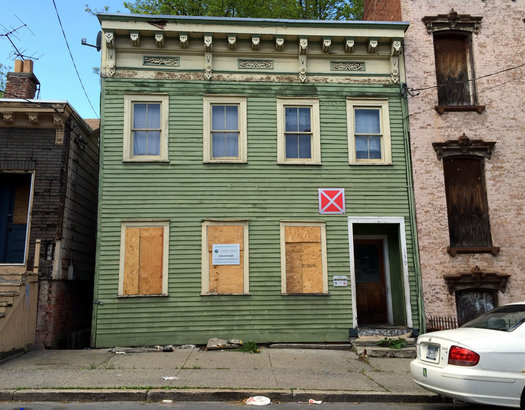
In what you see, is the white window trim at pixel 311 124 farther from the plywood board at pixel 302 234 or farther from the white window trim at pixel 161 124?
the white window trim at pixel 161 124

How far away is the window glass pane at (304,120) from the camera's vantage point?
11.9 meters

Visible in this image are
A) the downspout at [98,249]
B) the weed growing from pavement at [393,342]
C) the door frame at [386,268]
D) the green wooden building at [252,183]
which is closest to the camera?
the weed growing from pavement at [393,342]

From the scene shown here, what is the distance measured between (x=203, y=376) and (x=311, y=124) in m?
7.01

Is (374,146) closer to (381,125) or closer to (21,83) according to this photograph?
(381,125)

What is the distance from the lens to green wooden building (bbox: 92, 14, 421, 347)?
10781 mm

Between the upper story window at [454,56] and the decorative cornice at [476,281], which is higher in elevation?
the upper story window at [454,56]

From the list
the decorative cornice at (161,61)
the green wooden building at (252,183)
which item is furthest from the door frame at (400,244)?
the decorative cornice at (161,61)

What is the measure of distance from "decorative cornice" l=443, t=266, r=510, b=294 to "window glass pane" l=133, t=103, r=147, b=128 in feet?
28.5

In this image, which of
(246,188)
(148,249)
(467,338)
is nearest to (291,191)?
(246,188)

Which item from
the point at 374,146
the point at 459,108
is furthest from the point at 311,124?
the point at 459,108

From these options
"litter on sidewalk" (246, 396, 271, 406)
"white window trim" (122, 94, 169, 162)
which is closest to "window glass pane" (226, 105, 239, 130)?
"white window trim" (122, 94, 169, 162)

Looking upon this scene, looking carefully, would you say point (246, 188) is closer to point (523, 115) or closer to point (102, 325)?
point (102, 325)

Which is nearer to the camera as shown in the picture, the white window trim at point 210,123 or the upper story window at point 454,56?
the white window trim at point 210,123

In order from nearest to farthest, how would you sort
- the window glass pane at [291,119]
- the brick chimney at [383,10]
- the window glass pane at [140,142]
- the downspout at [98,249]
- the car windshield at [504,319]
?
the car windshield at [504,319]
the downspout at [98,249]
the window glass pane at [140,142]
the window glass pane at [291,119]
the brick chimney at [383,10]
